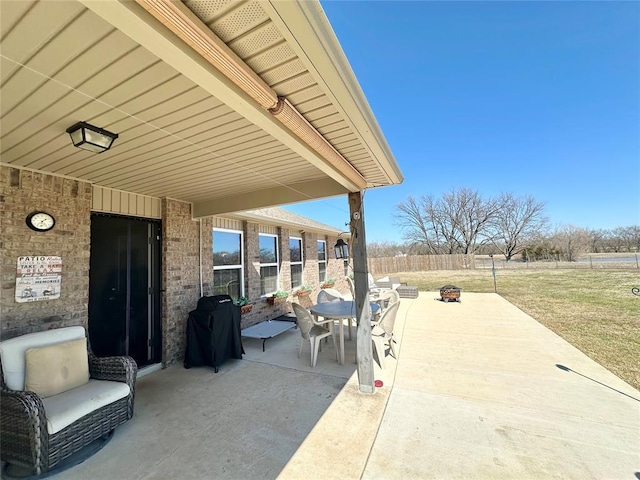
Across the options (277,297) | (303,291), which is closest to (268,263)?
(277,297)

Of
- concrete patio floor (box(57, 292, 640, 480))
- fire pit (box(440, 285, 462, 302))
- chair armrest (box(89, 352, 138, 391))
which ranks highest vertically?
chair armrest (box(89, 352, 138, 391))

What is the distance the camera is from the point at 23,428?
201cm

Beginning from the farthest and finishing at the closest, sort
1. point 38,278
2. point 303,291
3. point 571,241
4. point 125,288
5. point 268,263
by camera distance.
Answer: point 571,241 < point 303,291 < point 268,263 < point 125,288 < point 38,278

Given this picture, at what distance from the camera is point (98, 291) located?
368cm

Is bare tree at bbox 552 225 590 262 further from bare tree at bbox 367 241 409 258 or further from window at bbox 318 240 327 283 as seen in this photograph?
window at bbox 318 240 327 283

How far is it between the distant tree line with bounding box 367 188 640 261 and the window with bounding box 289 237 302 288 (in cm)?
2409

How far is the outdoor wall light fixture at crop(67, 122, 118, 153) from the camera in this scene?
6.96 ft

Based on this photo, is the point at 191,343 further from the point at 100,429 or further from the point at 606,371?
the point at 606,371

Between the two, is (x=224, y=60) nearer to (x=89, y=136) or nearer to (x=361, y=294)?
(x=89, y=136)

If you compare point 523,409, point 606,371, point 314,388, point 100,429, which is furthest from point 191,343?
point 606,371

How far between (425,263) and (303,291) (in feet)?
57.5

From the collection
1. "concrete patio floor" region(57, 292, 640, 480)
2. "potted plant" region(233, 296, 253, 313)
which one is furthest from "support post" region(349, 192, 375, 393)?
"potted plant" region(233, 296, 253, 313)

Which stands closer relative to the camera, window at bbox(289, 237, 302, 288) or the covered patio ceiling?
the covered patio ceiling

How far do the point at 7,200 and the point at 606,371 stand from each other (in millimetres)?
7625
